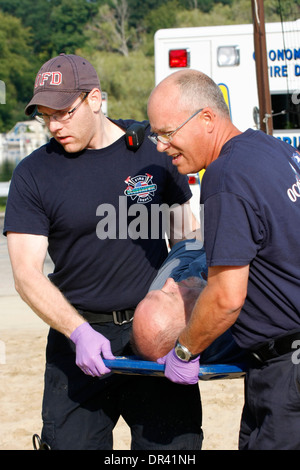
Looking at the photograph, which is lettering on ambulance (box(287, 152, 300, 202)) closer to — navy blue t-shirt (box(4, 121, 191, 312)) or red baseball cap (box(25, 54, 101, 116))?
navy blue t-shirt (box(4, 121, 191, 312))

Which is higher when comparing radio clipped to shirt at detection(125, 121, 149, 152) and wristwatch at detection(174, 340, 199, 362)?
radio clipped to shirt at detection(125, 121, 149, 152)

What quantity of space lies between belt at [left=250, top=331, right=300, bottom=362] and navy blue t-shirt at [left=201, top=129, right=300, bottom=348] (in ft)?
0.08

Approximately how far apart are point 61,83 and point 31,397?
2.79 metres

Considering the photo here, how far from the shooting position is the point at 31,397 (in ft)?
16.8

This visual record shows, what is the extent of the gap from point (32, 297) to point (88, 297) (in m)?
0.28

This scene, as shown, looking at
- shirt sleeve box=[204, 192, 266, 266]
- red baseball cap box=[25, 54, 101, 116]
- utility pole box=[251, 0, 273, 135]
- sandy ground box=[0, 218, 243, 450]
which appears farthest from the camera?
utility pole box=[251, 0, 273, 135]

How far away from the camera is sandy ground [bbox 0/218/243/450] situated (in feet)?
14.6

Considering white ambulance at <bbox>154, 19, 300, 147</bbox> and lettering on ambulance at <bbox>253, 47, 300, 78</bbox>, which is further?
white ambulance at <bbox>154, 19, 300, 147</bbox>

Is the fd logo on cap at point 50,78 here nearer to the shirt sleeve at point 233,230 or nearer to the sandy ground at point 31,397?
the shirt sleeve at point 233,230

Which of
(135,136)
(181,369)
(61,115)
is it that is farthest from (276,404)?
(61,115)

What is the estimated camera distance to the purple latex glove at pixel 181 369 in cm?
255

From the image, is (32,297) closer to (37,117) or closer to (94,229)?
(94,229)

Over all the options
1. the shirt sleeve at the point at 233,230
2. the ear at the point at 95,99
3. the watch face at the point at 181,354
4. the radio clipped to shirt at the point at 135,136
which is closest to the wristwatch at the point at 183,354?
the watch face at the point at 181,354

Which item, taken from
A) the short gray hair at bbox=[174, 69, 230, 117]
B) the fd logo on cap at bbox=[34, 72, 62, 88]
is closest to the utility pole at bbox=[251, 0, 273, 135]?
→ the fd logo on cap at bbox=[34, 72, 62, 88]
